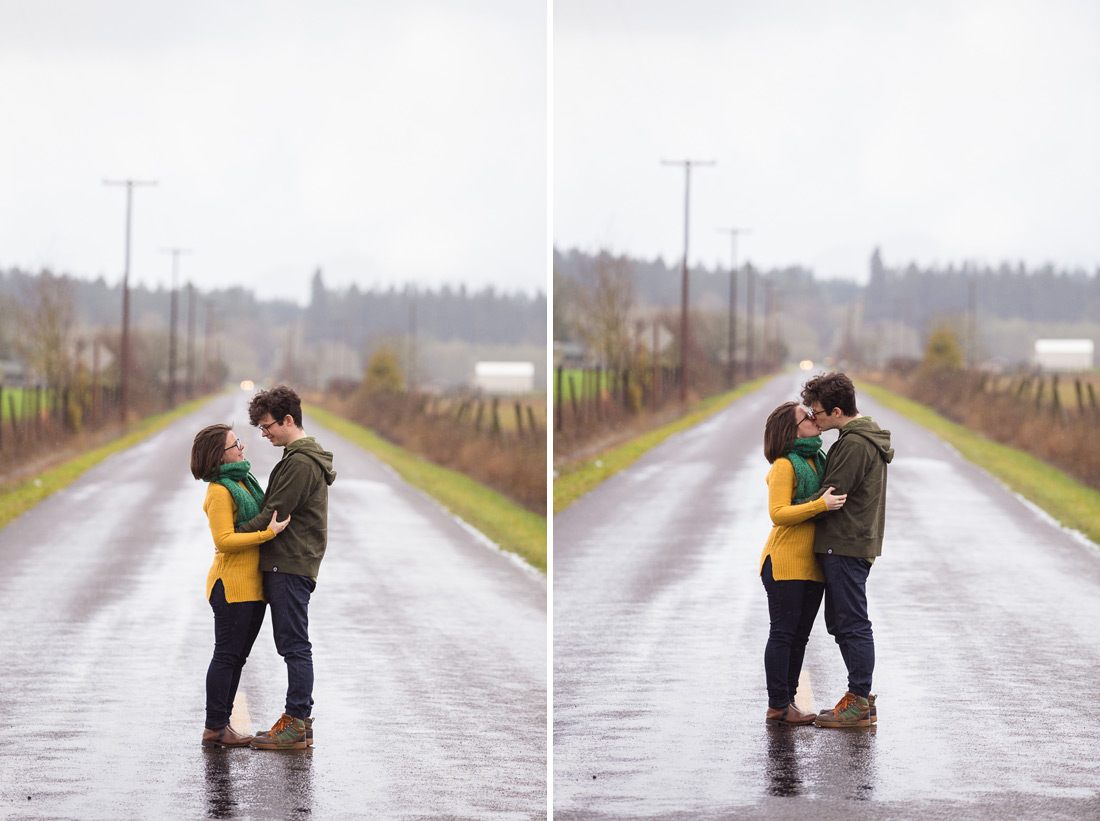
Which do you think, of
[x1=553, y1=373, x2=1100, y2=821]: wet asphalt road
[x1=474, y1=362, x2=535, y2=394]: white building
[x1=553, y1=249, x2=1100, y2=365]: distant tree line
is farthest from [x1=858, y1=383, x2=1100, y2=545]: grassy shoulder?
[x1=474, y1=362, x2=535, y2=394]: white building

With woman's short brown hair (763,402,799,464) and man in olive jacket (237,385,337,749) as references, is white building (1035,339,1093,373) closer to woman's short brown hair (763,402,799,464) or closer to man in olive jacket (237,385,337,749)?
woman's short brown hair (763,402,799,464)

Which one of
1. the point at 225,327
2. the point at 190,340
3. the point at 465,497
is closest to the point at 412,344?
the point at 465,497

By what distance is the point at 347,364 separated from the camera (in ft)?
52.8

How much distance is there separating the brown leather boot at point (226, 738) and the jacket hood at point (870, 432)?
9.81 ft

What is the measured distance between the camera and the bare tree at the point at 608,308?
17.8 metres

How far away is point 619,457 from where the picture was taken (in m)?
16.2

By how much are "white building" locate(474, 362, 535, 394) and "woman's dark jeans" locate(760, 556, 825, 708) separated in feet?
40.5

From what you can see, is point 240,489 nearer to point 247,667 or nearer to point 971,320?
point 247,667

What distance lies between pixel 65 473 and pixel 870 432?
9190 millimetres

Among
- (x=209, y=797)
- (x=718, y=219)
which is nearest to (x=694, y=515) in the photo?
(x=718, y=219)

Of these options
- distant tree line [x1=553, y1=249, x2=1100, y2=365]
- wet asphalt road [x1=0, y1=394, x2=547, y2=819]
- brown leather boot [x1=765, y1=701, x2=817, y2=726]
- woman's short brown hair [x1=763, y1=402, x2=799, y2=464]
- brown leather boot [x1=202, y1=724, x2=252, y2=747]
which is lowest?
wet asphalt road [x1=0, y1=394, x2=547, y2=819]

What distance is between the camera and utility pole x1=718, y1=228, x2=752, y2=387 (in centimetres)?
1483

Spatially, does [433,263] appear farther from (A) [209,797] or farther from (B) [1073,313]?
(A) [209,797]

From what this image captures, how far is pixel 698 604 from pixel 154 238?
21.5 ft
